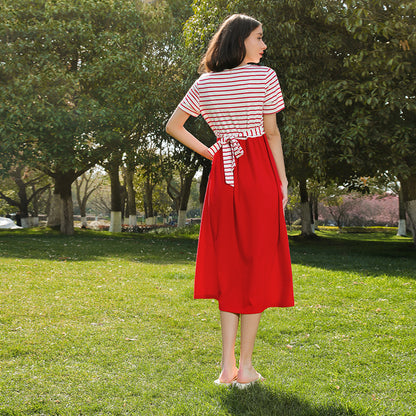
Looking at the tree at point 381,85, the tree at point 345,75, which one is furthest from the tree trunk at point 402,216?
the tree at point 381,85

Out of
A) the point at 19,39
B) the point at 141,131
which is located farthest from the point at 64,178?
the point at 19,39

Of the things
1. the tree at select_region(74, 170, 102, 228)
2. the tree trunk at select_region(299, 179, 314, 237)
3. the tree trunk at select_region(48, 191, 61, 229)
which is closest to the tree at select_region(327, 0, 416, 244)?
the tree trunk at select_region(299, 179, 314, 237)

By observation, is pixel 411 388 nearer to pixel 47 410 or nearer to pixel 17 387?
pixel 47 410

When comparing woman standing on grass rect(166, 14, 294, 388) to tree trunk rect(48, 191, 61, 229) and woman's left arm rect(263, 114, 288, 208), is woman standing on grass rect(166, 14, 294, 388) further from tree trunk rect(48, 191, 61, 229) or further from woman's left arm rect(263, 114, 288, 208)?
tree trunk rect(48, 191, 61, 229)

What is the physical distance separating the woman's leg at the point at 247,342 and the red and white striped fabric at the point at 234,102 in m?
0.93

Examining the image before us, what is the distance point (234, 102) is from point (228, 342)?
5.36 feet

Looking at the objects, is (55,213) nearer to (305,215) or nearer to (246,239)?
(305,215)

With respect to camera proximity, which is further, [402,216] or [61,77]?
[402,216]

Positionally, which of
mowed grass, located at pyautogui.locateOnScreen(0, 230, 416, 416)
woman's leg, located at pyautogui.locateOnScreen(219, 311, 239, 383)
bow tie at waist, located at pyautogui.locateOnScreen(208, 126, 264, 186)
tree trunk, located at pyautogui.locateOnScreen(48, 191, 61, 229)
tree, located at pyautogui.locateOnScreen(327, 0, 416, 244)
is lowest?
mowed grass, located at pyautogui.locateOnScreen(0, 230, 416, 416)

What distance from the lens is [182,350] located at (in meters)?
4.24

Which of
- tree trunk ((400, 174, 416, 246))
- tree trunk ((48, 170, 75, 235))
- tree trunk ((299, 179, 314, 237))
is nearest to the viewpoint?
tree trunk ((400, 174, 416, 246))

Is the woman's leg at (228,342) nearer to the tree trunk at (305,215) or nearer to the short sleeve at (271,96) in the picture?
the short sleeve at (271,96)

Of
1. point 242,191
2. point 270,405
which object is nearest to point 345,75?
point 242,191

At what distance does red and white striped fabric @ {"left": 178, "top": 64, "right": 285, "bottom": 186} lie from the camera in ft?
10.1
